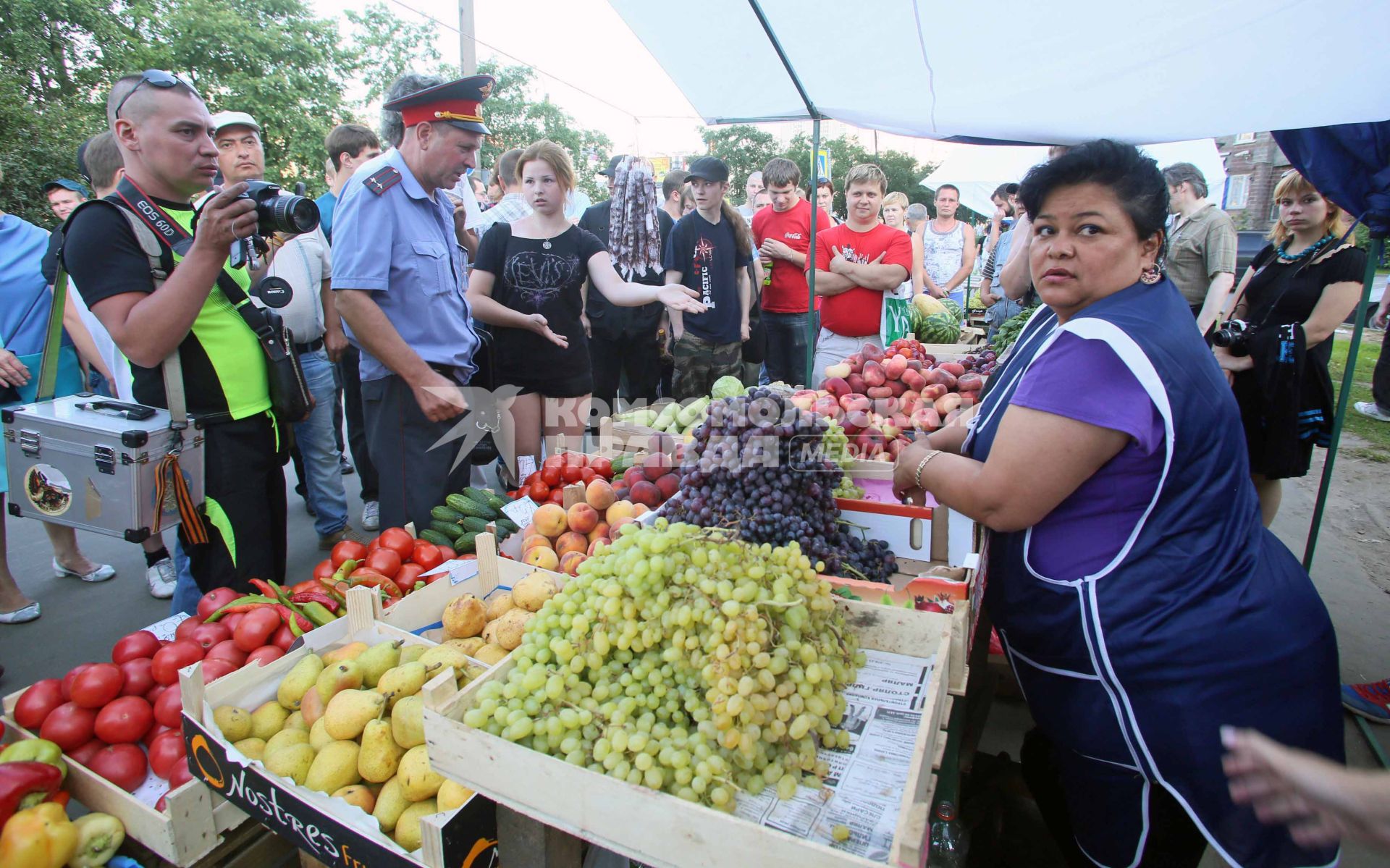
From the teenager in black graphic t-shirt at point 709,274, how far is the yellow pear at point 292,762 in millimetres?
3893

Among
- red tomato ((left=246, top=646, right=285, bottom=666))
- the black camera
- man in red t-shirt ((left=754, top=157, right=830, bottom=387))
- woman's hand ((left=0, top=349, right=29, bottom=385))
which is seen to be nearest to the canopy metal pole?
the black camera

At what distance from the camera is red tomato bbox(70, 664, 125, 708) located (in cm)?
177

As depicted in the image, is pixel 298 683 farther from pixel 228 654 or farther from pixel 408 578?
pixel 408 578

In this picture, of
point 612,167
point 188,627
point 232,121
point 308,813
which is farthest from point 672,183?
point 308,813

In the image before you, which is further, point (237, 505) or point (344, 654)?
point (237, 505)

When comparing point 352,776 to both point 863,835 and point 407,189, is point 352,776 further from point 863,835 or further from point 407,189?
point 407,189

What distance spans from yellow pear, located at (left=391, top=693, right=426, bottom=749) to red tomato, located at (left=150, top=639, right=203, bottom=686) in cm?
68

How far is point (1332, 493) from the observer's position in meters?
5.74

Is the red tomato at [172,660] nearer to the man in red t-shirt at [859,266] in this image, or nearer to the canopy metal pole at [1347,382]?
the man in red t-shirt at [859,266]

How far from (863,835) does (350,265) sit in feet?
7.42

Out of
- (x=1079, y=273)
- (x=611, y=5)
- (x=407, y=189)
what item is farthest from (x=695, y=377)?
(x=1079, y=273)

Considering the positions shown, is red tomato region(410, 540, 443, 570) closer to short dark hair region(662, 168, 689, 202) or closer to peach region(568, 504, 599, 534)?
peach region(568, 504, 599, 534)

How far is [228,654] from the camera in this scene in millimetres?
1859

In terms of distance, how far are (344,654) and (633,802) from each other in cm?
101
